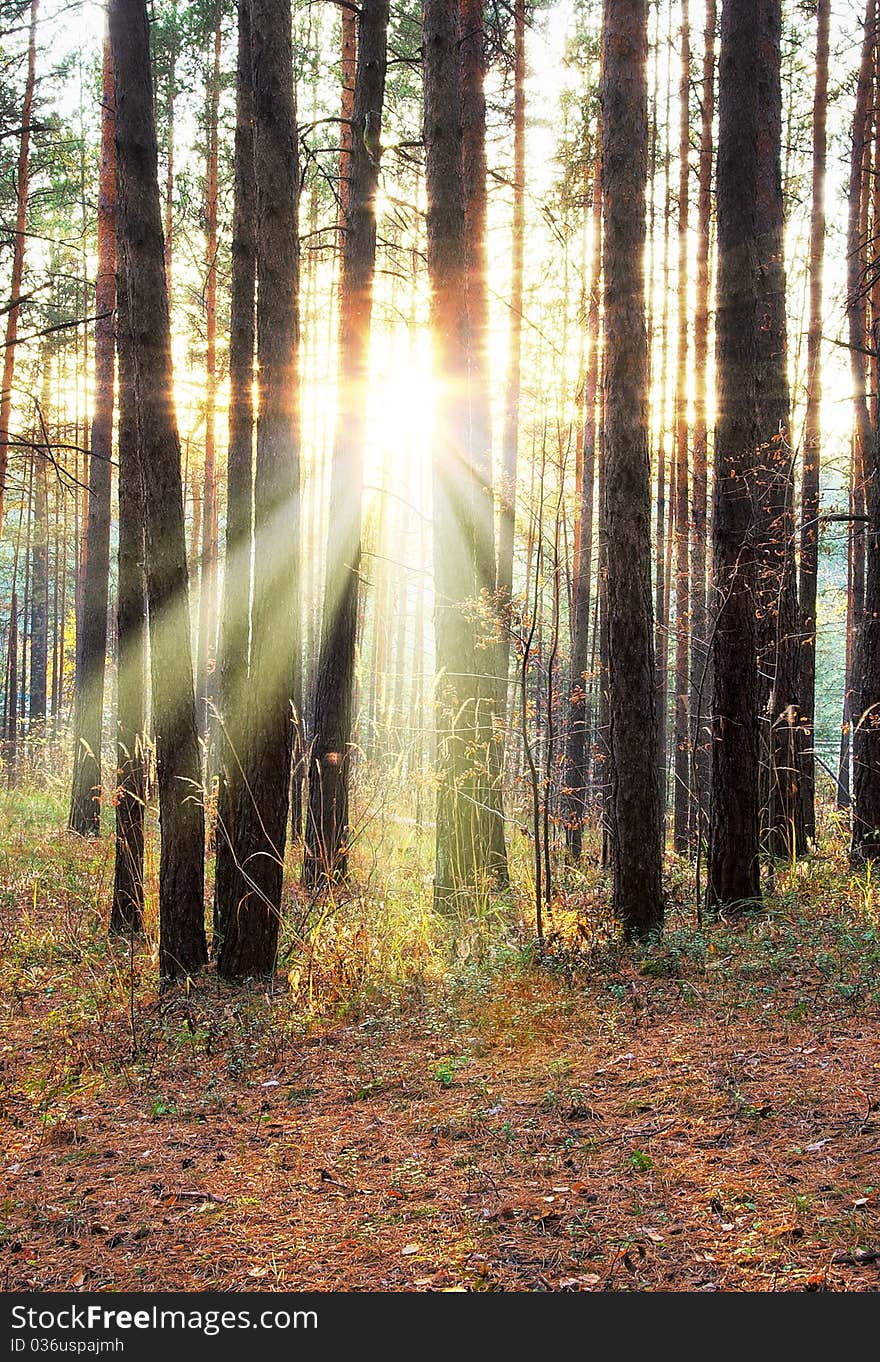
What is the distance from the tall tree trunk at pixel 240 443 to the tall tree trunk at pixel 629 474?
8.34 feet

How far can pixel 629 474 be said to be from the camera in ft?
19.8

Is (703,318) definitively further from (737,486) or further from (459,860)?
(459,860)

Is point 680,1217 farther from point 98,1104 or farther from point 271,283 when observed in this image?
point 271,283

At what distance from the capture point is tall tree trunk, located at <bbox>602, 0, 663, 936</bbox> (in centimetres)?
605

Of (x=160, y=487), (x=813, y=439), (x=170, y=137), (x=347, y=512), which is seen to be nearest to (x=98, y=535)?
(x=347, y=512)

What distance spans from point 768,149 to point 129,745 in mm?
7640

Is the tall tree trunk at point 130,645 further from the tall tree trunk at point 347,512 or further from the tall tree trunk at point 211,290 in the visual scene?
the tall tree trunk at point 211,290

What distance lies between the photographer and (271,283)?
6.18m

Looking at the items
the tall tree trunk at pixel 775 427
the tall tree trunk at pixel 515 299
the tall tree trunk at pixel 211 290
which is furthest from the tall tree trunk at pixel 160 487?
the tall tree trunk at pixel 211 290

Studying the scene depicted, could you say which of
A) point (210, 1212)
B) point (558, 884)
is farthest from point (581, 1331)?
point (558, 884)

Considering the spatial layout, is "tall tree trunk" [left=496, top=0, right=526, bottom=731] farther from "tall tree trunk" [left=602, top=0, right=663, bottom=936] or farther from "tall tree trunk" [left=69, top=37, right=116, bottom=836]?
"tall tree trunk" [left=69, top=37, right=116, bottom=836]

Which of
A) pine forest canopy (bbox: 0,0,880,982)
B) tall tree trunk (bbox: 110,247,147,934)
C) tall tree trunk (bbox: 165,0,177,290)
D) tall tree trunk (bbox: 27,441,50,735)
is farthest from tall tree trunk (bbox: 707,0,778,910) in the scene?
tall tree trunk (bbox: 27,441,50,735)

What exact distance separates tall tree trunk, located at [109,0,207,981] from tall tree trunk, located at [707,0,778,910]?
3568mm

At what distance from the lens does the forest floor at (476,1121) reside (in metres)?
2.92
